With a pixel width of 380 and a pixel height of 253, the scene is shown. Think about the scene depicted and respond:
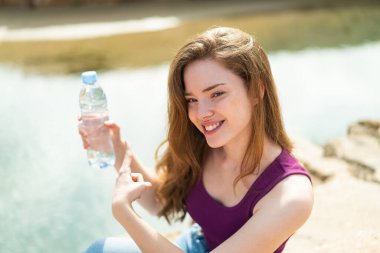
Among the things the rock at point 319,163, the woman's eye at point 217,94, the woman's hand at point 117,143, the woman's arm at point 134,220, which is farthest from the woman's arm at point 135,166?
the rock at point 319,163

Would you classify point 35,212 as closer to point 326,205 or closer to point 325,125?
point 326,205

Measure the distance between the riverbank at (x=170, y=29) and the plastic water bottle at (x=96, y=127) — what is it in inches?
173

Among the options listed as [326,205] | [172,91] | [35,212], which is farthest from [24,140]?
[172,91]

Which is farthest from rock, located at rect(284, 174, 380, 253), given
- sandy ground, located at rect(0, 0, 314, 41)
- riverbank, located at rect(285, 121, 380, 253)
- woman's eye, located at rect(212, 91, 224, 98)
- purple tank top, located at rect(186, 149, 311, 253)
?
sandy ground, located at rect(0, 0, 314, 41)

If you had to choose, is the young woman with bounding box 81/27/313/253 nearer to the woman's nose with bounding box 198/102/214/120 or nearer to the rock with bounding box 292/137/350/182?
the woman's nose with bounding box 198/102/214/120

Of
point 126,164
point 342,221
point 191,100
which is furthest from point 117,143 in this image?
point 342,221

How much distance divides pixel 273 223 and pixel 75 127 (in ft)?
12.7

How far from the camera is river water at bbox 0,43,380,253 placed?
404 cm

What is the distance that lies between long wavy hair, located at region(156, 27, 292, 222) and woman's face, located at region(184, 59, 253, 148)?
28 millimetres

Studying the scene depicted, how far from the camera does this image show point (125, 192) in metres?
2.03

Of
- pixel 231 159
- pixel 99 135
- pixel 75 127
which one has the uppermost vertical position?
pixel 99 135

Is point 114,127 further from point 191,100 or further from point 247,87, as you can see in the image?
point 247,87

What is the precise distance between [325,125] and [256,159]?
3559 millimetres

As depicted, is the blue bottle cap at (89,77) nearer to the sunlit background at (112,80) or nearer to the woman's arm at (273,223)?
the woman's arm at (273,223)
